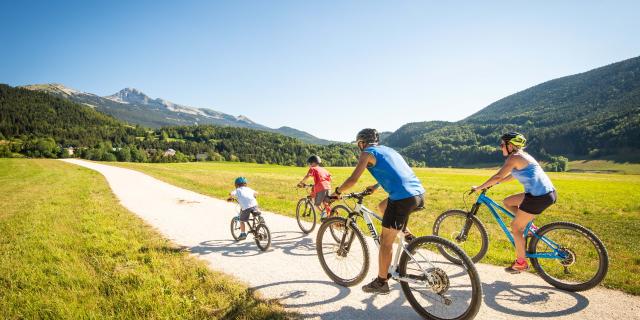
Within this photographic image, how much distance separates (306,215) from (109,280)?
5.69 m

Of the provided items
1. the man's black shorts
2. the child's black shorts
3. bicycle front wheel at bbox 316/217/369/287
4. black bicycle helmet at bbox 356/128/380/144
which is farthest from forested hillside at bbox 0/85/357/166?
the man's black shorts

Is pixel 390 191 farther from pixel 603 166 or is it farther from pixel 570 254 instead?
pixel 603 166

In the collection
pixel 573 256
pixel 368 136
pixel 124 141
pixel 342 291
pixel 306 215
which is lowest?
pixel 342 291

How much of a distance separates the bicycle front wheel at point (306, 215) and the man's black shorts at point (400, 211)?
543cm

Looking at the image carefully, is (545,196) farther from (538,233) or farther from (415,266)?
(415,266)

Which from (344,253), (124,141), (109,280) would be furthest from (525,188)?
(124,141)

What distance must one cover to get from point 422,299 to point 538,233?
9.16 feet

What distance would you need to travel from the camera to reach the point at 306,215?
10109 mm

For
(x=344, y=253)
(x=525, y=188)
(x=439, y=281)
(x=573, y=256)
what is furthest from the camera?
(x=344, y=253)

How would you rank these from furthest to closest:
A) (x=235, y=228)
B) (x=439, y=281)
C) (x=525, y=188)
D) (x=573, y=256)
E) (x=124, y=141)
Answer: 1. (x=124, y=141)
2. (x=235, y=228)
3. (x=525, y=188)
4. (x=573, y=256)
5. (x=439, y=281)

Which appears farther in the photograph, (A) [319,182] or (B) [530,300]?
(A) [319,182]

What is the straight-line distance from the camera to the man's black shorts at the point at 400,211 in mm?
4441

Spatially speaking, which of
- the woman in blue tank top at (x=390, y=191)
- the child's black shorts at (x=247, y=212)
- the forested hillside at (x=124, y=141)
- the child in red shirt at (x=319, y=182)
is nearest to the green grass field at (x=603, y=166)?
the forested hillside at (x=124, y=141)

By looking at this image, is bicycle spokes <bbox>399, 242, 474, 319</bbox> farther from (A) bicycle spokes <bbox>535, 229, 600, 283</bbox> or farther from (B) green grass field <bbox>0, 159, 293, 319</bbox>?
(A) bicycle spokes <bbox>535, 229, 600, 283</bbox>
